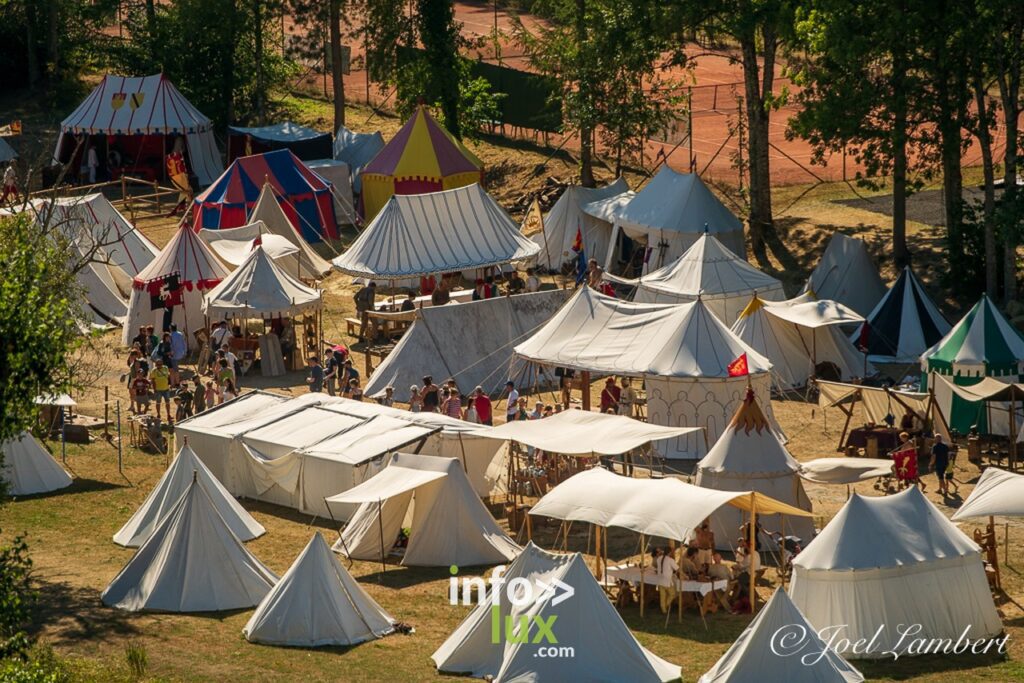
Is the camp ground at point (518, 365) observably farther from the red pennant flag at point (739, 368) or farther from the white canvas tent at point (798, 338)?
the red pennant flag at point (739, 368)

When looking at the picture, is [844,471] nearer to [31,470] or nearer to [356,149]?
[31,470]

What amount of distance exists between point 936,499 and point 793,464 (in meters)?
3.38

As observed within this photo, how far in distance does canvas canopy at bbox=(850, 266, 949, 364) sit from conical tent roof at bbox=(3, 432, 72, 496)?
15.6 m

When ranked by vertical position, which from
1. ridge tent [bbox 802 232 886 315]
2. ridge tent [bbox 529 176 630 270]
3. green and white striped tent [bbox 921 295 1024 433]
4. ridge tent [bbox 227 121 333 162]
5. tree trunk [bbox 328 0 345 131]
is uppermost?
tree trunk [bbox 328 0 345 131]

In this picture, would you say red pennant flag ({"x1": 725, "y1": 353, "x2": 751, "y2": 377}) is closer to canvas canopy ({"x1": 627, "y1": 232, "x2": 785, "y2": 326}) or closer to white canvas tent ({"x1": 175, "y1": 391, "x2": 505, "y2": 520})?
white canvas tent ({"x1": 175, "y1": 391, "x2": 505, "y2": 520})

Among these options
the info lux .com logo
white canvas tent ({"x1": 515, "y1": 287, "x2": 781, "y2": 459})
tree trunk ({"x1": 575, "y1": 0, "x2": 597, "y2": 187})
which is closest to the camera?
the info lux .com logo

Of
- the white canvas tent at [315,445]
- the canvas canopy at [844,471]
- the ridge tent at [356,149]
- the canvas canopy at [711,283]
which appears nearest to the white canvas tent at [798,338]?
the canvas canopy at [711,283]

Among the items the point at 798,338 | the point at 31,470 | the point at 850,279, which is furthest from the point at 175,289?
the point at 850,279

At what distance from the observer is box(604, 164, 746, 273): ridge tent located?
39.5m

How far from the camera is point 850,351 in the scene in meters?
34.2

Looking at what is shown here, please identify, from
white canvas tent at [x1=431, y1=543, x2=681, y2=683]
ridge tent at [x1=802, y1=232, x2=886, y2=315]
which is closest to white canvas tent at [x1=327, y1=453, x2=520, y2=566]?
white canvas tent at [x1=431, y1=543, x2=681, y2=683]

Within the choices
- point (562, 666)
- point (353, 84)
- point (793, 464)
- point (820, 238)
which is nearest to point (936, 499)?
point (793, 464)

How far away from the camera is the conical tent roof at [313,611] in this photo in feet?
71.3

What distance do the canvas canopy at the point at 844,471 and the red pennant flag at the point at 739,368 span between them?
3825 mm
